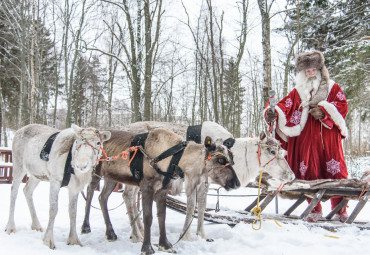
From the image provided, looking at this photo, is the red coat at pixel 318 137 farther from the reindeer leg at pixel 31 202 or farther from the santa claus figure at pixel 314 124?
the reindeer leg at pixel 31 202

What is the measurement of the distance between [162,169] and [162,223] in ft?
2.20

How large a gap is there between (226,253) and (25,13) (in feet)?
54.1

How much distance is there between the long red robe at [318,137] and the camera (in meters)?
4.87

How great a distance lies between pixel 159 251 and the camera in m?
3.42

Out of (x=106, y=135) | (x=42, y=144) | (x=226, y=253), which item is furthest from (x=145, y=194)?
(x=42, y=144)

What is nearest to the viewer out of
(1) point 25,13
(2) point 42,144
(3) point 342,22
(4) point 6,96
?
(2) point 42,144

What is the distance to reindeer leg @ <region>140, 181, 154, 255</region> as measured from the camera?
331cm

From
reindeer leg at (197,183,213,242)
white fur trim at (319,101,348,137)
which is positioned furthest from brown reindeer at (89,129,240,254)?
white fur trim at (319,101,348,137)

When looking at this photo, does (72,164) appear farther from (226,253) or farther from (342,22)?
(342,22)

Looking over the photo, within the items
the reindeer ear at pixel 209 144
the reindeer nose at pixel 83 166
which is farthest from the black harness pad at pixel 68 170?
the reindeer ear at pixel 209 144

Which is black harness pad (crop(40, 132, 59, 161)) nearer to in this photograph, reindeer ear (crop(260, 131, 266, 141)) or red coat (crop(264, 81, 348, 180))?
reindeer ear (crop(260, 131, 266, 141))

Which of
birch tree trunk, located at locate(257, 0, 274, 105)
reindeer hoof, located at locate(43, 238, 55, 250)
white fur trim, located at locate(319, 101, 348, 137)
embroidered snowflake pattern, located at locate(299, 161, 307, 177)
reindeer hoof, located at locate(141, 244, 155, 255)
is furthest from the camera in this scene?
birch tree trunk, located at locate(257, 0, 274, 105)

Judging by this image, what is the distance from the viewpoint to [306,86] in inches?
211

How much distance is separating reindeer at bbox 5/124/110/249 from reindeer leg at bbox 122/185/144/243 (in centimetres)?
76
